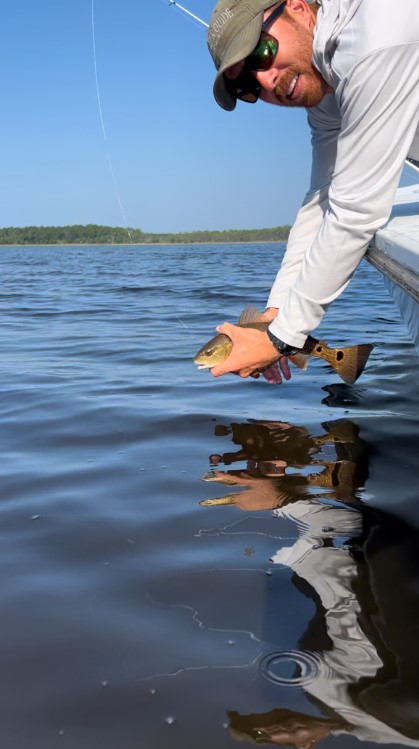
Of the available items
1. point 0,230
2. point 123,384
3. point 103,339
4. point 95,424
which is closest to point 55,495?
point 95,424

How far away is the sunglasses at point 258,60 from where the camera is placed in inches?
104

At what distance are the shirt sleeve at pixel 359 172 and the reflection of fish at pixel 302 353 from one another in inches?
19.2

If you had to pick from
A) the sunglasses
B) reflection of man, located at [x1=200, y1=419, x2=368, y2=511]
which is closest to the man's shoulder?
the sunglasses

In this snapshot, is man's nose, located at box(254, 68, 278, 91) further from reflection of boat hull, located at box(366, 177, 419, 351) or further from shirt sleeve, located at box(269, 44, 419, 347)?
reflection of boat hull, located at box(366, 177, 419, 351)

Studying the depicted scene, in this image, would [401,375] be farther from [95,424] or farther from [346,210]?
[346,210]

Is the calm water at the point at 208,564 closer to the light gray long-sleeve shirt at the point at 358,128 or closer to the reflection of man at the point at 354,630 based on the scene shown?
the reflection of man at the point at 354,630

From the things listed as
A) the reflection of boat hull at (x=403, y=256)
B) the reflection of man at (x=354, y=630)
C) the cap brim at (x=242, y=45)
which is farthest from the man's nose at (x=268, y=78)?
the reflection of man at (x=354, y=630)

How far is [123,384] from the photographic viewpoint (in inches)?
228

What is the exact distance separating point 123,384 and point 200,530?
9.49 ft

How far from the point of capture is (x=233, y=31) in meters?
2.68

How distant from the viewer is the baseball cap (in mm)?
2596

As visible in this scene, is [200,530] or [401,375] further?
[401,375]

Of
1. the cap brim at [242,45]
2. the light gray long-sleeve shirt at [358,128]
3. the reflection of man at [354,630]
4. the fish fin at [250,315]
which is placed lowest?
the reflection of man at [354,630]

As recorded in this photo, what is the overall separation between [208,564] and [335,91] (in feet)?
5.57
